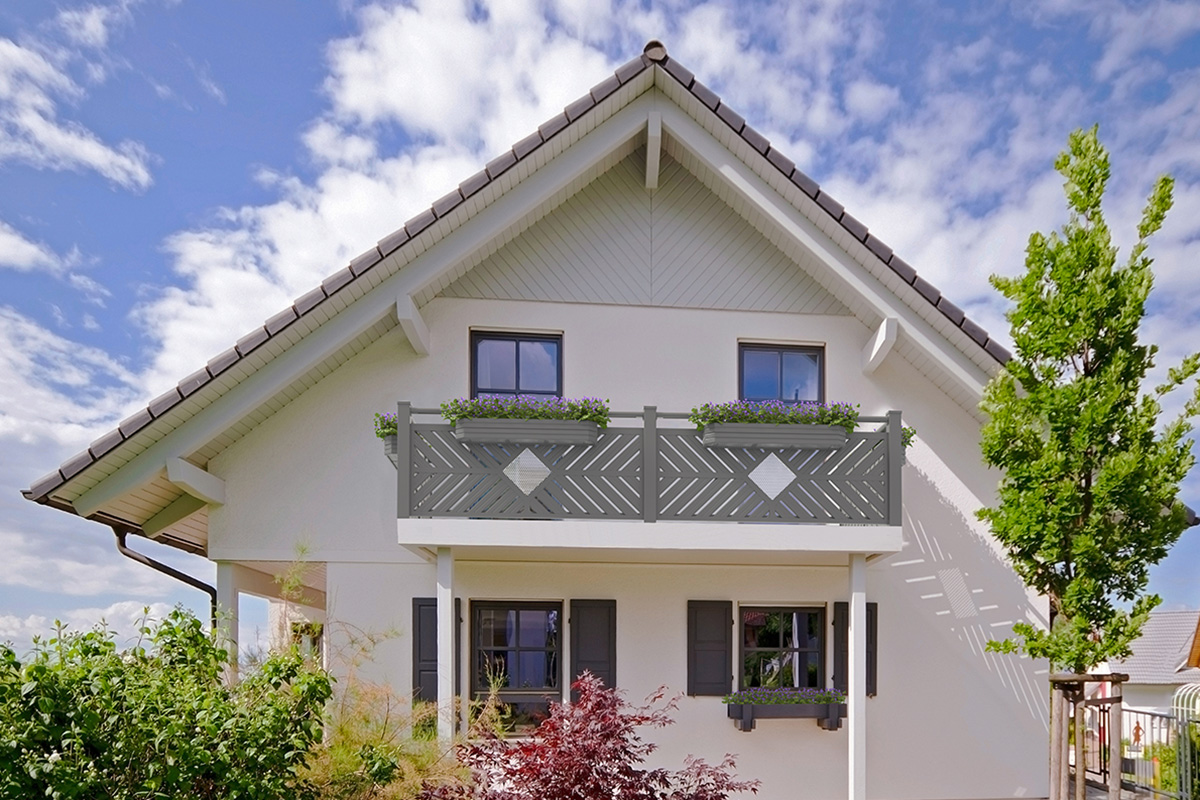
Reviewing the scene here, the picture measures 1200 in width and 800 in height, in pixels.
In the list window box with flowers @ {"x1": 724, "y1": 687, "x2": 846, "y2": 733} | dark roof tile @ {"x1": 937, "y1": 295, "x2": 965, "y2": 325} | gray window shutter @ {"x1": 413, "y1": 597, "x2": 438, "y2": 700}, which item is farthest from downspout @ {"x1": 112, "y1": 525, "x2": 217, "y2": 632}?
dark roof tile @ {"x1": 937, "y1": 295, "x2": 965, "y2": 325}

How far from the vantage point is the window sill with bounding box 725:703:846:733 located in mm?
8406

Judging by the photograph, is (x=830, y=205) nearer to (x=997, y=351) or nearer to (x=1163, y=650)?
(x=997, y=351)

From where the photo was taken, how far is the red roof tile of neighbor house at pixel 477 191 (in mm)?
7452

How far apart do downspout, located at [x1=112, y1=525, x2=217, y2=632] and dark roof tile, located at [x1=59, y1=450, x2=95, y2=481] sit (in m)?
1.34

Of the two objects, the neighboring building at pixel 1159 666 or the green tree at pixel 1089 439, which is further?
the neighboring building at pixel 1159 666

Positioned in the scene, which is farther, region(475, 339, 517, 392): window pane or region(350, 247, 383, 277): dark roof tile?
region(475, 339, 517, 392): window pane

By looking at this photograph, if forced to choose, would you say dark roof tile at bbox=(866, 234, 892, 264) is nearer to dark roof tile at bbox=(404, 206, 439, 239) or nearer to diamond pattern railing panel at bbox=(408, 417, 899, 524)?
diamond pattern railing panel at bbox=(408, 417, 899, 524)

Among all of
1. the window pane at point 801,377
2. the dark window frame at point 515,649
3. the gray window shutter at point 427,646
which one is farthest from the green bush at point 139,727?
the window pane at point 801,377

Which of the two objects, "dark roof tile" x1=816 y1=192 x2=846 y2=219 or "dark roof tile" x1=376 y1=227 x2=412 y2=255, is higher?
"dark roof tile" x1=816 y1=192 x2=846 y2=219

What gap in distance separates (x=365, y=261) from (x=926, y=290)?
606cm

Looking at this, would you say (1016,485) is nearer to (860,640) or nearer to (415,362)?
(860,640)

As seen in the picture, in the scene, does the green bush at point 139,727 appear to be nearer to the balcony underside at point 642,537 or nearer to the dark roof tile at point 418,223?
the balcony underside at point 642,537

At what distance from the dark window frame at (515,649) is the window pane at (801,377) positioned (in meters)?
3.84

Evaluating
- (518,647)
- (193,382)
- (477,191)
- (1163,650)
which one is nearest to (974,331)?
(477,191)
